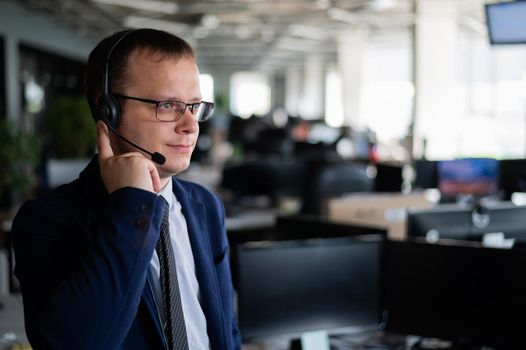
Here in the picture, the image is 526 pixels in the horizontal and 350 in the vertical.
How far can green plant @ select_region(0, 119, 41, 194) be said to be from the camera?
17.4ft

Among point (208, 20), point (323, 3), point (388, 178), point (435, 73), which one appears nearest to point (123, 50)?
point (388, 178)

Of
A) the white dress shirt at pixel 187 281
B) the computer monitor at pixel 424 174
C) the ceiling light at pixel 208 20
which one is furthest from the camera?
the ceiling light at pixel 208 20

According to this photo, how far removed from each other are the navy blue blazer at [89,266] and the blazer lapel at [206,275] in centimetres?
18

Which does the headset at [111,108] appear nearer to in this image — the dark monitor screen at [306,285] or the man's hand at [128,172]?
the man's hand at [128,172]

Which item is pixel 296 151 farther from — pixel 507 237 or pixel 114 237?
pixel 114 237

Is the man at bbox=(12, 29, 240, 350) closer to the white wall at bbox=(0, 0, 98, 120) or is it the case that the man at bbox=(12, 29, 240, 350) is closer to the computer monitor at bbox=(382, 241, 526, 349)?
the computer monitor at bbox=(382, 241, 526, 349)

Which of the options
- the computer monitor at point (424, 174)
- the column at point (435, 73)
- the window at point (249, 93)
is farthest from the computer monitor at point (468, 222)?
the window at point (249, 93)

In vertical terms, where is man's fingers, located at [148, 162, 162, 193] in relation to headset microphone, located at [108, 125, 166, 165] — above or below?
below

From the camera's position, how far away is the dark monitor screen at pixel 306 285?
2.15 metres

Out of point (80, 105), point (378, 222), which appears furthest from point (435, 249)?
point (80, 105)

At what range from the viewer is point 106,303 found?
1135mm

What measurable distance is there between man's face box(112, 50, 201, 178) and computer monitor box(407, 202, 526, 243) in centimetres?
162

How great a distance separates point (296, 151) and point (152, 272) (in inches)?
309

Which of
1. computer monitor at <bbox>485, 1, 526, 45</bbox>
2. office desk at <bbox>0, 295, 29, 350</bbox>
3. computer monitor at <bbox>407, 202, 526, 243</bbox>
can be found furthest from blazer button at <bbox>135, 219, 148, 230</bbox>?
computer monitor at <bbox>485, 1, 526, 45</bbox>
